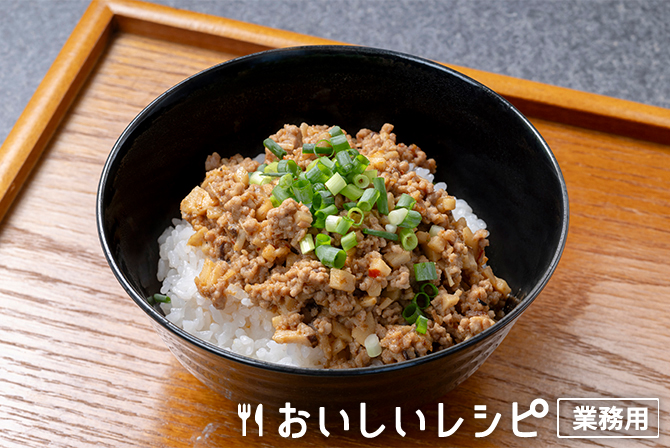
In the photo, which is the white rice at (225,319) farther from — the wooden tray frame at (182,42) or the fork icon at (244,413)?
the wooden tray frame at (182,42)

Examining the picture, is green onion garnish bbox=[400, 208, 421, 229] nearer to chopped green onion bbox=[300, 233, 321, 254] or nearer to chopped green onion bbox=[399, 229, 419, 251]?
chopped green onion bbox=[399, 229, 419, 251]

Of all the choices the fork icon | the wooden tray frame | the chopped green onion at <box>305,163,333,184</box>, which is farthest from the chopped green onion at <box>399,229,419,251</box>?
the wooden tray frame

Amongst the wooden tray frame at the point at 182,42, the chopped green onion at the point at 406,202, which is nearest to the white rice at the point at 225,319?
the chopped green onion at the point at 406,202

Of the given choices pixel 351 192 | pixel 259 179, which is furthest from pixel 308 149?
pixel 351 192

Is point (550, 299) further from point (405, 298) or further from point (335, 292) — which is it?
point (335, 292)

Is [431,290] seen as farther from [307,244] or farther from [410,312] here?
[307,244]

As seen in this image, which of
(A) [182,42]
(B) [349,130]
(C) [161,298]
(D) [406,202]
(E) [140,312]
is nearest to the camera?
(D) [406,202]
